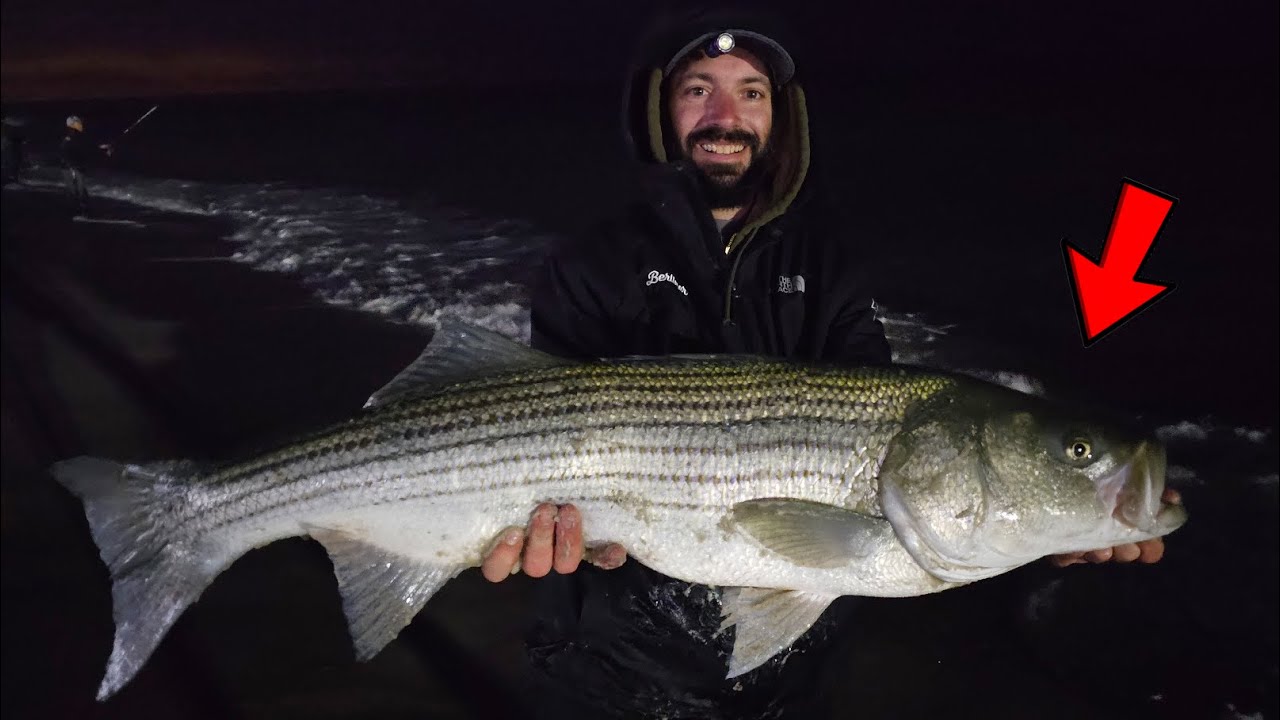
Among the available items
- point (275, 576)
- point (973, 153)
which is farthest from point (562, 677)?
point (973, 153)

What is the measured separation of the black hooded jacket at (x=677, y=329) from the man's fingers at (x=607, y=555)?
0.33 ft

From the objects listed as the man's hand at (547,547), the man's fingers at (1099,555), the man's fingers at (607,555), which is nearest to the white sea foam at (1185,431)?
the man's fingers at (1099,555)

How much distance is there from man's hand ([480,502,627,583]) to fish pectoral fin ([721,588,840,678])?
1.72 feet

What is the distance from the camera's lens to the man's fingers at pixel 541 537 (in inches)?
119

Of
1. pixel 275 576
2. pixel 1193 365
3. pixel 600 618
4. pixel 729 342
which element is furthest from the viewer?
pixel 1193 365

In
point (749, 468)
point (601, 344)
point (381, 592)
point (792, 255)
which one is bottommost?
point (381, 592)

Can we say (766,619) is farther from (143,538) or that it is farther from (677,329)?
(143,538)

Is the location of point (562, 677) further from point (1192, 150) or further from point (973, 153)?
point (1192, 150)

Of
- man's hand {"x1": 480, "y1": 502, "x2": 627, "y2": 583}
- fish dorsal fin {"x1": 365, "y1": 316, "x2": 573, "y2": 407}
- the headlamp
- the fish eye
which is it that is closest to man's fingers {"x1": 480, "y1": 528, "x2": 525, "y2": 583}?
man's hand {"x1": 480, "y1": 502, "x2": 627, "y2": 583}

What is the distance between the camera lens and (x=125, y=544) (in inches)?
125

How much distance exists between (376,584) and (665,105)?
3.12 metres

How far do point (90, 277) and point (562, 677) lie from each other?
1227 centimetres

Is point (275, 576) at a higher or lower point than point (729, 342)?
lower

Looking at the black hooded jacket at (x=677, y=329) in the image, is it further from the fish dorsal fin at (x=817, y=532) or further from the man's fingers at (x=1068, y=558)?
the man's fingers at (x=1068, y=558)
